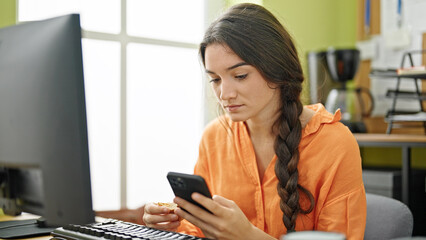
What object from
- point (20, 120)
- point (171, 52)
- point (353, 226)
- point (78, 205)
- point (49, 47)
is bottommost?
point (353, 226)

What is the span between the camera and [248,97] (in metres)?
1.12

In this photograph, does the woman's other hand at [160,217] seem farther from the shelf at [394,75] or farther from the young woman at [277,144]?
the shelf at [394,75]

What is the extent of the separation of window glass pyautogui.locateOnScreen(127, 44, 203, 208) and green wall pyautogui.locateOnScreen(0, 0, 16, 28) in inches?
32.8

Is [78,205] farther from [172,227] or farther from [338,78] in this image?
[338,78]

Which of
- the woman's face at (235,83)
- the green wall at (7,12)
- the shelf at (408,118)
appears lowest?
the shelf at (408,118)

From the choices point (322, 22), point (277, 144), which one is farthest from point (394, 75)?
point (322, 22)

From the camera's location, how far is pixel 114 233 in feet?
2.68

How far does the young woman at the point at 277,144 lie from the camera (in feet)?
3.57

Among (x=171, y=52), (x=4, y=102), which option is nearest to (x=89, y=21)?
(x=171, y=52)

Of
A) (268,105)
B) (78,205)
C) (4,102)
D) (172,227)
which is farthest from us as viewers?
(268,105)

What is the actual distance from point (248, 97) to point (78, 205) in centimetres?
54

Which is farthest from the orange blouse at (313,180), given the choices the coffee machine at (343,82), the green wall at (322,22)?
the green wall at (322,22)

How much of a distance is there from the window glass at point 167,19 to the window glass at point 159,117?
8 cm

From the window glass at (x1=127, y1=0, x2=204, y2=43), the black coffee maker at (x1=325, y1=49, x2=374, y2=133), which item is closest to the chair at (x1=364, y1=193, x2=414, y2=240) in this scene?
the black coffee maker at (x1=325, y1=49, x2=374, y2=133)
